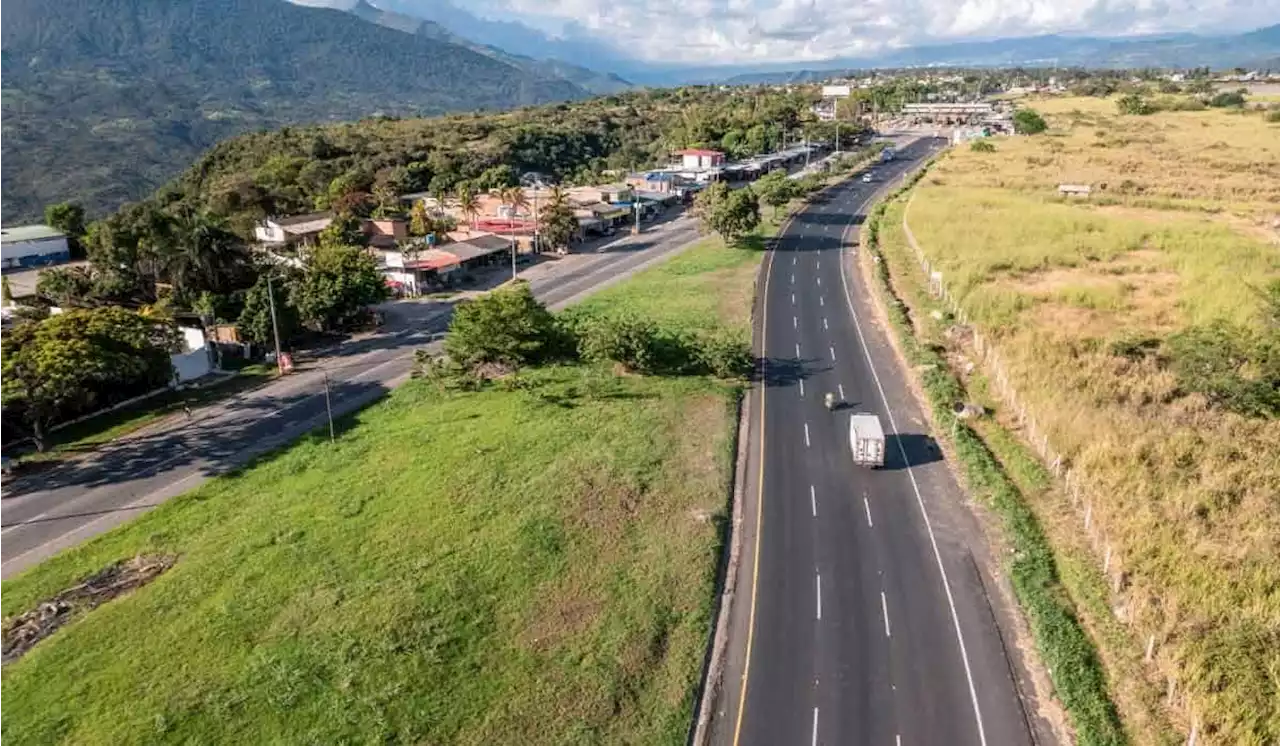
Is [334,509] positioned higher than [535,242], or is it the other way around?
[535,242]

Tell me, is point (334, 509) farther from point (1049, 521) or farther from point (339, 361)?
point (1049, 521)

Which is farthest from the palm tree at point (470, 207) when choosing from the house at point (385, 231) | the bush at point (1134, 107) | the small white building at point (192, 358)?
the bush at point (1134, 107)

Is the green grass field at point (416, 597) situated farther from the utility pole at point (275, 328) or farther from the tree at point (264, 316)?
the tree at point (264, 316)

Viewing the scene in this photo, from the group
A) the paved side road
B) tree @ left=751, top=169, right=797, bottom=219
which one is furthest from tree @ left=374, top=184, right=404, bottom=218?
tree @ left=751, top=169, right=797, bottom=219

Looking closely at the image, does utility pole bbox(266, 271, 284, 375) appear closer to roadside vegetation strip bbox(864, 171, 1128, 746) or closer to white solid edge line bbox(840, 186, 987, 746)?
white solid edge line bbox(840, 186, 987, 746)

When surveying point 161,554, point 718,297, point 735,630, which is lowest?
point 735,630

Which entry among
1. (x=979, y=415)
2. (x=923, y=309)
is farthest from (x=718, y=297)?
(x=979, y=415)

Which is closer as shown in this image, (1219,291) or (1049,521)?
(1049,521)
